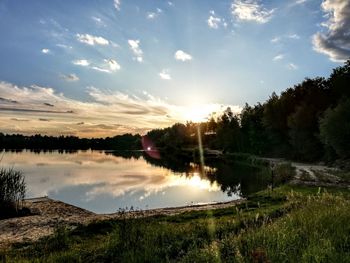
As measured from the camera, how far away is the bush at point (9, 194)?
819 inches

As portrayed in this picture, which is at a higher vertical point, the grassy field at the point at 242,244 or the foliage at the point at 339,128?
the foliage at the point at 339,128

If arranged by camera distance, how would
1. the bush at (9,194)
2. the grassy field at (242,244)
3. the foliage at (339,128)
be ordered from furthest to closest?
the foliage at (339,128)
the bush at (9,194)
the grassy field at (242,244)

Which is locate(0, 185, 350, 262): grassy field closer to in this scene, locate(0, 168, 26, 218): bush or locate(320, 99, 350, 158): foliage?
locate(0, 168, 26, 218): bush

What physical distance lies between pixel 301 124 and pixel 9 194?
1871 inches

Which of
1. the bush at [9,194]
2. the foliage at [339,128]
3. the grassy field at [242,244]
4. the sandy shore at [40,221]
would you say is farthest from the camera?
the foliage at [339,128]

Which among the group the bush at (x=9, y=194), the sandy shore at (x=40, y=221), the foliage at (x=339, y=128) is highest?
the foliage at (x=339, y=128)

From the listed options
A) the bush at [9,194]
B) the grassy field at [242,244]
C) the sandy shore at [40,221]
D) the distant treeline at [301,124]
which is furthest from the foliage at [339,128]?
the bush at [9,194]

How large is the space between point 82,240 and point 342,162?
1564 inches

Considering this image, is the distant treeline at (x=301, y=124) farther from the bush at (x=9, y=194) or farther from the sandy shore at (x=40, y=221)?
the bush at (x=9, y=194)

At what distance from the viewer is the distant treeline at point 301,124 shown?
4291 centimetres

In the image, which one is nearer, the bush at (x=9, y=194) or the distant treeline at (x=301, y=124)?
the bush at (x=9, y=194)

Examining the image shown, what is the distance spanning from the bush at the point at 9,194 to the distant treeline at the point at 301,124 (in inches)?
1417

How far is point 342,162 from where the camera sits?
1716 inches

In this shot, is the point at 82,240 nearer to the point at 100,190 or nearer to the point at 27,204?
the point at 27,204
